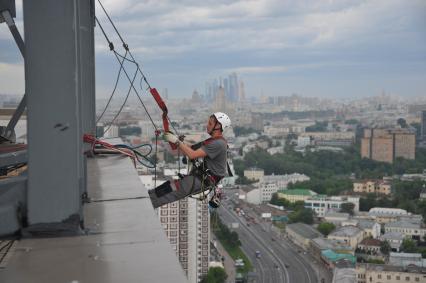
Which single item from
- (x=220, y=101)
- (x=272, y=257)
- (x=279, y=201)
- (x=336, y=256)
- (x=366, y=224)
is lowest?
(x=272, y=257)

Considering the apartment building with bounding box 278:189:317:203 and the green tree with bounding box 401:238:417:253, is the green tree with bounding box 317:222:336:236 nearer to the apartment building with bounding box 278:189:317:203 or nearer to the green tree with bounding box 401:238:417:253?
the green tree with bounding box 401:238:417:253

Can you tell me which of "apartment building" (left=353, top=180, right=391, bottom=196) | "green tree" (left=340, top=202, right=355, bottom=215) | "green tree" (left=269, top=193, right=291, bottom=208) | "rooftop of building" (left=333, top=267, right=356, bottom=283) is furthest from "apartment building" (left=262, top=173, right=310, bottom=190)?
"rooftop of building" (left=333, top=267, right=356, bottom=283)

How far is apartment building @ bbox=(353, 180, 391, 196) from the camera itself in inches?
1118

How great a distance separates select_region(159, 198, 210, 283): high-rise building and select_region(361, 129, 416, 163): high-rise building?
1143 inches

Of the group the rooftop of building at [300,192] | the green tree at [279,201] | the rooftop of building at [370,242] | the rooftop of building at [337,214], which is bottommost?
the green tree at [279,201]

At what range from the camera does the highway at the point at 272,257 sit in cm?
1738

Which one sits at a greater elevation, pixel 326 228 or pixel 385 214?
pixel 385 214

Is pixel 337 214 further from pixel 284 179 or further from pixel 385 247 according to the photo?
pixel 284 179

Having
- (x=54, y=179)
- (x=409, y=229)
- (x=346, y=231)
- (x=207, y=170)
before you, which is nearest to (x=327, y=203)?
(x=346, y=231)

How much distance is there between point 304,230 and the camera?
71.2 ft

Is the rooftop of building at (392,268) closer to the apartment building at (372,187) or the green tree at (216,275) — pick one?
the green tree at (216,275)

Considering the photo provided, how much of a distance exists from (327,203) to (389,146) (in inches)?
566

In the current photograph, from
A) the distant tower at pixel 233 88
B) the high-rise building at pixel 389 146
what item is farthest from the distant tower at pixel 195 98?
the high-rise building at pixel 389 146

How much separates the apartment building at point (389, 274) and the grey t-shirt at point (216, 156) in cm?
1395
